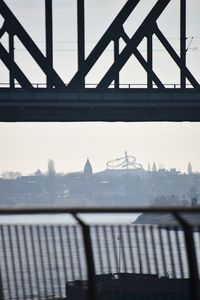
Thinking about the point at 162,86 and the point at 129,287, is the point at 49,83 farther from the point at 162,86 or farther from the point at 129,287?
the point at 129,287

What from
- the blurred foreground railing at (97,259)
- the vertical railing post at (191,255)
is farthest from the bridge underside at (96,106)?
the vertical railing post at (191,255)

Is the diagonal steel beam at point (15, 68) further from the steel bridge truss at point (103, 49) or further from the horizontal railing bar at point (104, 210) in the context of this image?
the horizontal railing bar at point (104, 210)

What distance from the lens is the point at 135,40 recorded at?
74.7 meters

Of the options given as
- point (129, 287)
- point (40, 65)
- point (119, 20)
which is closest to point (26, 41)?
point (40, 65)

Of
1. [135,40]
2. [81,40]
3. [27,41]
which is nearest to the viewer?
[27,41]

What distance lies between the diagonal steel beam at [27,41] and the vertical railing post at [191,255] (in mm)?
60266

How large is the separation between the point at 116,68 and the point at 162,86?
365 centimetres

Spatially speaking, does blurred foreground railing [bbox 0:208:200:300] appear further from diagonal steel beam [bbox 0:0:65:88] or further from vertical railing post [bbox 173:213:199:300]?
diagonal steel beam [bbox 0:0:65:88]

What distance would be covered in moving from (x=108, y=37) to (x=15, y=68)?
6603 millimetres

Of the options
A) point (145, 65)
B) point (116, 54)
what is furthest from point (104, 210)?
point (116, 54)

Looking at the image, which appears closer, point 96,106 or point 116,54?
point 96,106

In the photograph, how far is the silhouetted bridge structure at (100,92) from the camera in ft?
235

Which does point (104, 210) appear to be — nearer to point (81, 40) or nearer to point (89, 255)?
point (89, 255)

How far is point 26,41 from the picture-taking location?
7044cm
